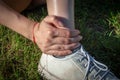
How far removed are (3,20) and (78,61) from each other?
16.0 inches

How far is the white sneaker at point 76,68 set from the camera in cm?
160

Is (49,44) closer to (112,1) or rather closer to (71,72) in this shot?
(71,72)

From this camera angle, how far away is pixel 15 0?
1.85 m

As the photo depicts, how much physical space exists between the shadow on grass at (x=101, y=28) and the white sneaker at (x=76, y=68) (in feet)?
0.55

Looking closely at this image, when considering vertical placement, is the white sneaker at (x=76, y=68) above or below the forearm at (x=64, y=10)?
below

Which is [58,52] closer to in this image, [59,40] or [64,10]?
[59,40]

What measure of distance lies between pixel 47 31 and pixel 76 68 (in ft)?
0.89

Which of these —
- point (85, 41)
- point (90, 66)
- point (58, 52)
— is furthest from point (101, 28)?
point (58, 52)

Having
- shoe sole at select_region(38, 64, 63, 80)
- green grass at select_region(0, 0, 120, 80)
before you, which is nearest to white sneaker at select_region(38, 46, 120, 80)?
shoe sole at select_region(38, 64, 63, 80)

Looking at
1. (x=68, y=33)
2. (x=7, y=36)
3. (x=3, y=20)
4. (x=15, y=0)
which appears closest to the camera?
(x=68, y=33)

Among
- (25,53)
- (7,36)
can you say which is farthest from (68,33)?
(7,36)

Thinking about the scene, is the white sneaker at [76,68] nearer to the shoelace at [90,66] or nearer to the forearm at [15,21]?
the shoelace at [90,66]

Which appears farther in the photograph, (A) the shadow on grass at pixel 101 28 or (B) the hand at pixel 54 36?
(A) the shadow on grass at pixel 101 28

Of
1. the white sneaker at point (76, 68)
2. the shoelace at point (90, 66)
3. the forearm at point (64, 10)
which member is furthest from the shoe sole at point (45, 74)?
the forearm at point (64, 10)
